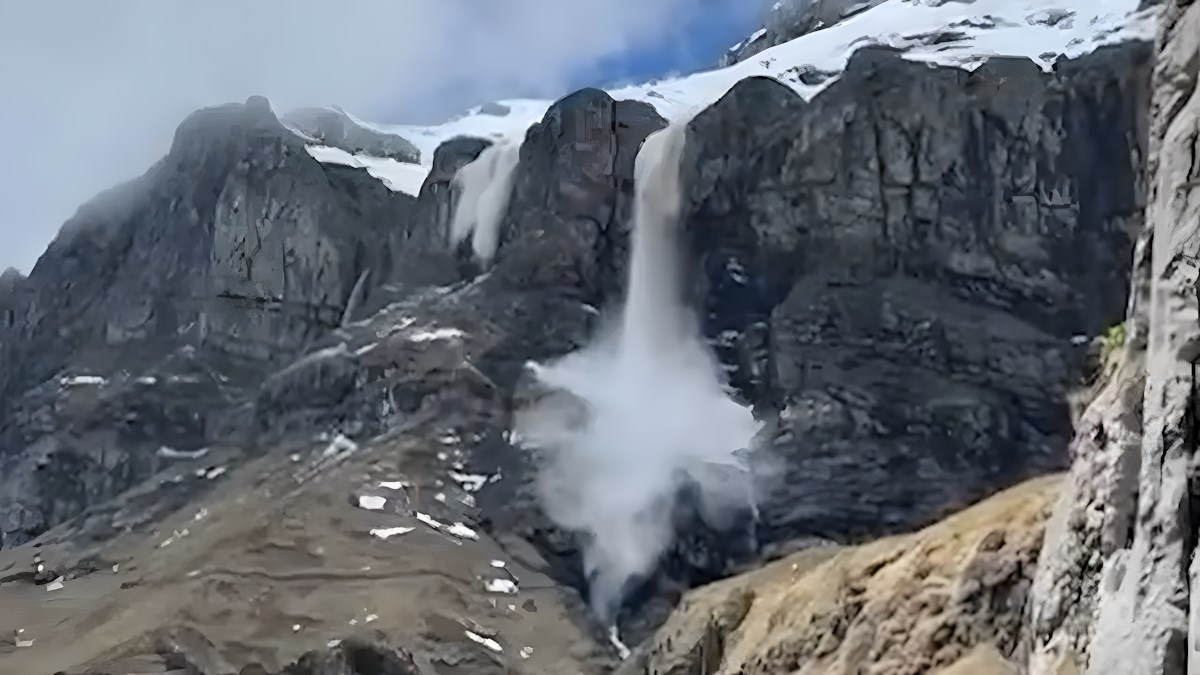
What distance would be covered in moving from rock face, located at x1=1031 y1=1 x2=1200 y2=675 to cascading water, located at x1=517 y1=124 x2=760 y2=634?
97.2ft

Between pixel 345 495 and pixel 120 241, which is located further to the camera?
pixel 120 241

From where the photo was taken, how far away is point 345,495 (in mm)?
40781

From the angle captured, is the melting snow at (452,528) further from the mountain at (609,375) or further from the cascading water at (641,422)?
the cascading water at (641,422)

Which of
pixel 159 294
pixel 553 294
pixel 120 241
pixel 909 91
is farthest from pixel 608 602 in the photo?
pixel 120 241

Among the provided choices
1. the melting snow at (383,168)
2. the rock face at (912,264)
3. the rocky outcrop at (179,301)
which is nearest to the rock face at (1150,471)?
the rock face at (912,264)

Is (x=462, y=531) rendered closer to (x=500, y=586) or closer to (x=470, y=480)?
(x=470, y=480)

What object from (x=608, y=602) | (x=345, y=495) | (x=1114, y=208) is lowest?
(x=608, y=602)

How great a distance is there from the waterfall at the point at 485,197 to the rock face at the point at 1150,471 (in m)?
44.4

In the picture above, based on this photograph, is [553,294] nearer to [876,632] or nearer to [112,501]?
[112,501]

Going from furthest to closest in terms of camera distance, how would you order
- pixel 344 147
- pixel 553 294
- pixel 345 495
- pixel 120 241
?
1. pixel 344 147
2. pixel 120 241
3. pixel 553 294
4. pixel 345 495

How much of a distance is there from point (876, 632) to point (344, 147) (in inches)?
2750

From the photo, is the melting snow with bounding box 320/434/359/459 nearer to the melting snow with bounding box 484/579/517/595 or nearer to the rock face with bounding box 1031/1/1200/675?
the melting snow with bounding box 484/579/517/595

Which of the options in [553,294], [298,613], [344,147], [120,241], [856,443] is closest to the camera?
[298,613]

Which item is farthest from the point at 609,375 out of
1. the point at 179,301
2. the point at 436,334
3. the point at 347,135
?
the point at 347,135
